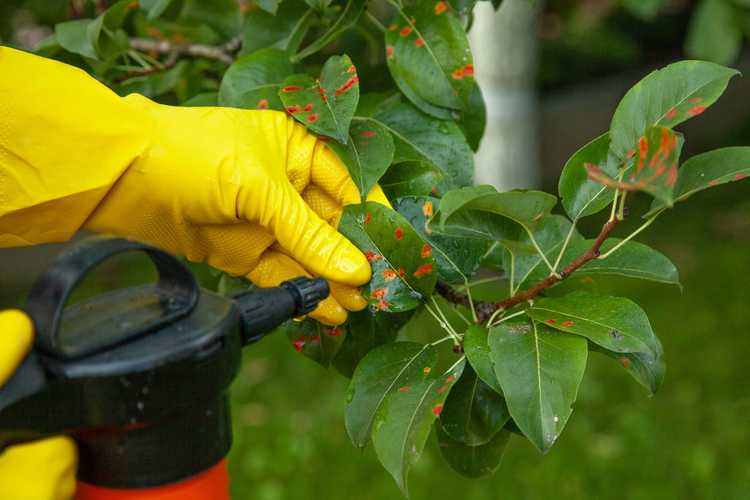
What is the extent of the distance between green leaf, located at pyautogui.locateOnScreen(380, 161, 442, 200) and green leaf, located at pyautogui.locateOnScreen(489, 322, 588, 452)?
23 cm

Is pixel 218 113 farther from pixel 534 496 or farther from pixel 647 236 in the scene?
pixel 647 236

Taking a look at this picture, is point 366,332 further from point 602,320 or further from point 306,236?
point 602,320

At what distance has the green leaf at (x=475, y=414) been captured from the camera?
1146 mm

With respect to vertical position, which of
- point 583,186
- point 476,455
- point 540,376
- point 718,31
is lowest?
point 476,455

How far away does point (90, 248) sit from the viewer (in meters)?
0.83

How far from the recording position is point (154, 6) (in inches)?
55.1

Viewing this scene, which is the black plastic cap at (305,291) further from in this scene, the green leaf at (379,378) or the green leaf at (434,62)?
the green leaf at (434,62)

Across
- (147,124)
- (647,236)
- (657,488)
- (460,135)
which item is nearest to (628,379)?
(657,488)

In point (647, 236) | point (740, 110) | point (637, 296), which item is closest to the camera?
point (637, 296)

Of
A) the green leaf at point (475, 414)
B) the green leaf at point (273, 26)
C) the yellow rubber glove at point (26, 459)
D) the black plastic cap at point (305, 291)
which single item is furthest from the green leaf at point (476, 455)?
the green leaf at point (273, 26)

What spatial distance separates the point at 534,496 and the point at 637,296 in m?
1.51

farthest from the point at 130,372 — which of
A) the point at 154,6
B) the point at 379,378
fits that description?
the point at 154,6

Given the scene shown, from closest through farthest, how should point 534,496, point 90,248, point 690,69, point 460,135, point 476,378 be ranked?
point 90,248
point 690,69
point 476,378
point 460,135
point 534,496

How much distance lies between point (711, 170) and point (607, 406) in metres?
2.38
